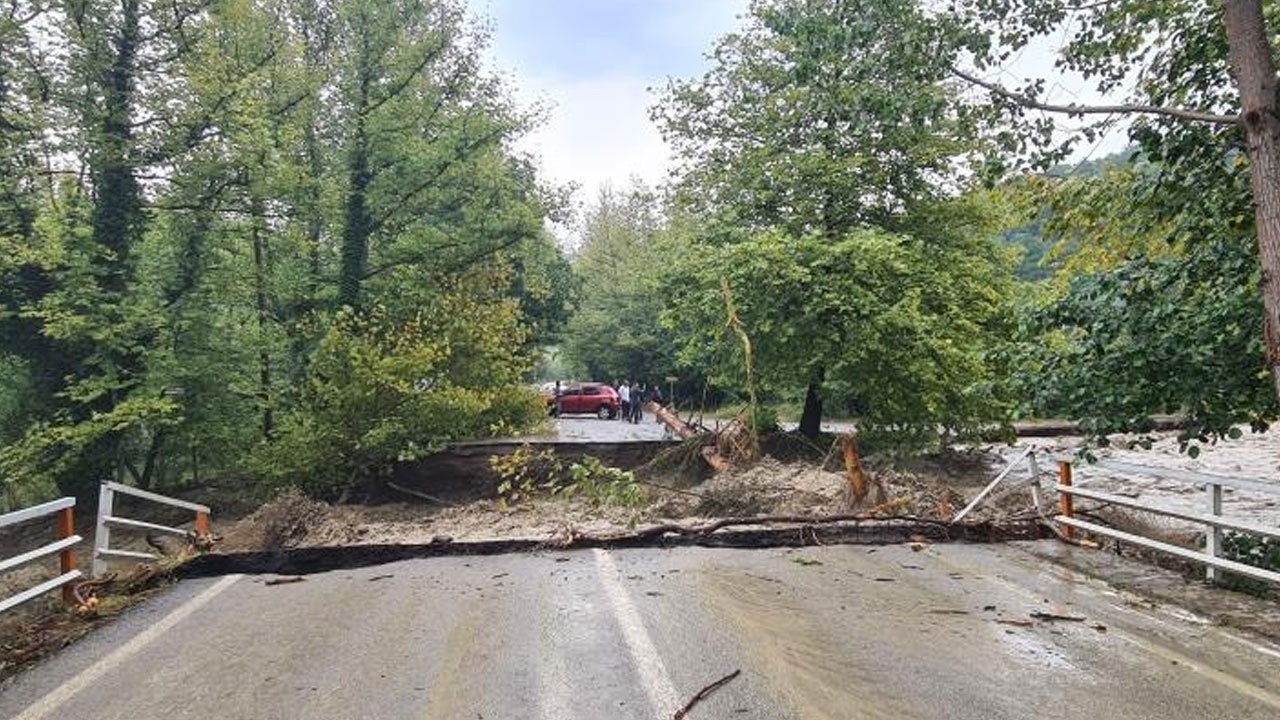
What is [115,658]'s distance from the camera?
5152mm

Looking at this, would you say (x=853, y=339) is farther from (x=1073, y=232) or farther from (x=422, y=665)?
(x=422, y=665)

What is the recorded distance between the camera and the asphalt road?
4254 millimetres

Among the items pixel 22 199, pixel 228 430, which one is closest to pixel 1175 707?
pixel 228 430

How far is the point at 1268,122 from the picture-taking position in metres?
5.44

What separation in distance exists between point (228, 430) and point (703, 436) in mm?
12155

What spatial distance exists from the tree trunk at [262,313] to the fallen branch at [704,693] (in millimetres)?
17322

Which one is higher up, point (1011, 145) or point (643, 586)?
point (1011, 145)

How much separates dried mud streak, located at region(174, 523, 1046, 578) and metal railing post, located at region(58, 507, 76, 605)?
112 centimetres

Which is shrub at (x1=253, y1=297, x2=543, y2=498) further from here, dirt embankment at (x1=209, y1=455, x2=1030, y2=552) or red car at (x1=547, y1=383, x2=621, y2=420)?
red car at (x1=547, y1=383, x2=621, y2=420)

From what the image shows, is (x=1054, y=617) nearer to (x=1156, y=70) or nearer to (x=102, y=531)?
(x=1156, y=70)

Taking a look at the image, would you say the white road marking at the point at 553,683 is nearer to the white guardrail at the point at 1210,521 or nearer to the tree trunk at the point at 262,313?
the white guardrail at the point at 1210,521

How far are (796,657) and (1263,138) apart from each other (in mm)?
4633

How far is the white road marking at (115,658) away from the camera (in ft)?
14.3

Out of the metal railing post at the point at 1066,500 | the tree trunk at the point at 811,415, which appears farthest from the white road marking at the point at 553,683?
the tree trunk at the point at 811,415
